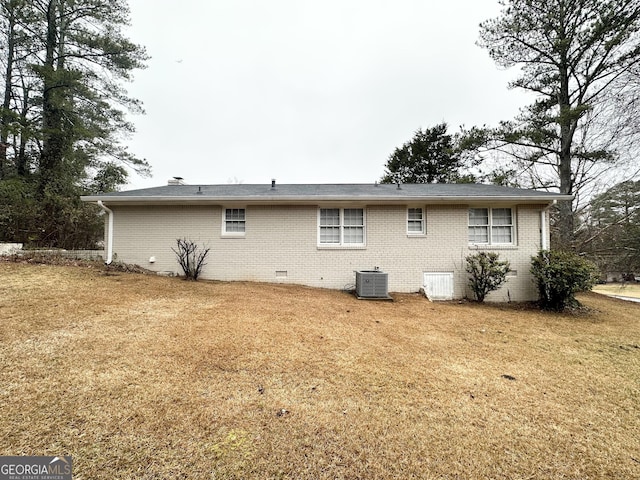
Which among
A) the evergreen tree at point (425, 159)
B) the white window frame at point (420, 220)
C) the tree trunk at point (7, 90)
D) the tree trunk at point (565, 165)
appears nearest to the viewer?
the white window frame at point (420, 220)

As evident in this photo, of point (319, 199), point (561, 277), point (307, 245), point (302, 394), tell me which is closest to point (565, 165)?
point (561, 277)

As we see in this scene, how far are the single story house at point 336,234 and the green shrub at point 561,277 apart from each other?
0.69 m

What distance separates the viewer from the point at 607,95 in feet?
38.5

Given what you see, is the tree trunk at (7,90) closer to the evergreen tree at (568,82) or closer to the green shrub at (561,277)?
the green shrub at (561,277)

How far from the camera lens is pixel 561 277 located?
6.80 metres

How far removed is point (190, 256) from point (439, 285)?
802 centimetres

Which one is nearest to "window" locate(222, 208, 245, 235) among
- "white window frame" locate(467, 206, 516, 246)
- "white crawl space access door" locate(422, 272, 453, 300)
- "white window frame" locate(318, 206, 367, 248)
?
"white window frame" locate(318, 206, 367, 248)

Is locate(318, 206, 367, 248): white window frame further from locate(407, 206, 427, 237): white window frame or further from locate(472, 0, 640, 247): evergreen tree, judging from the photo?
locate(472, 0, 640, 247): evergreen tree

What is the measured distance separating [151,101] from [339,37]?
36.5 feet

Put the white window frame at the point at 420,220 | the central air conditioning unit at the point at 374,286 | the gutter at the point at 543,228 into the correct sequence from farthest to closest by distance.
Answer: the white window frame at the point at 420,220 < the gutter at the point at 543,228 < the central air conditioning unit at the point at 374,286

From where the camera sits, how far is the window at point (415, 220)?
328 inches

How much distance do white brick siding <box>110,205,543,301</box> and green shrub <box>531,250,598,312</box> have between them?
27.4 inches

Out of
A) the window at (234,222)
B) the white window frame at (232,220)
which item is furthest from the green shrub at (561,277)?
the window at (234,222)

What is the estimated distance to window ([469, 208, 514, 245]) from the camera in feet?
26.8
